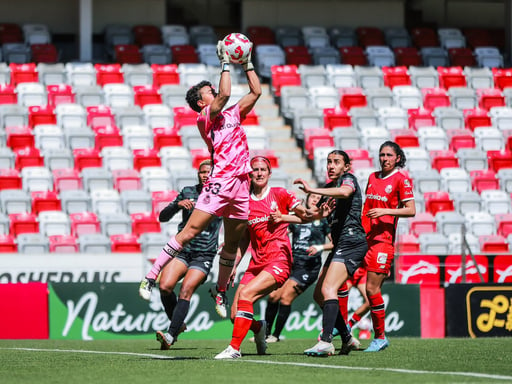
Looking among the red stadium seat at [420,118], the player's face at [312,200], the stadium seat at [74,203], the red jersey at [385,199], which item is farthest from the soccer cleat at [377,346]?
the red stadium seat at [420,118]

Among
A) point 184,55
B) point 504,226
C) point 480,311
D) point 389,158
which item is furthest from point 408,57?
point 389,158

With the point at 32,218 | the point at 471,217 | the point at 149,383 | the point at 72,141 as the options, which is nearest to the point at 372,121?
the point at 471,217

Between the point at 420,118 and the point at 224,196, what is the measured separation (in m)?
14.9

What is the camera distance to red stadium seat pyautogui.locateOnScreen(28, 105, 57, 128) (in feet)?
70.1

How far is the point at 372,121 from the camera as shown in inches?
907

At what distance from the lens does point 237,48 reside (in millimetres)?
9055

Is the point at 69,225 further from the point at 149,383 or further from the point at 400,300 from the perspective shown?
the point at 149,383

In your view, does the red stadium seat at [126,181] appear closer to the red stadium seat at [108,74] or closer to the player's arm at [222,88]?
the red stadium seat at [108,74]

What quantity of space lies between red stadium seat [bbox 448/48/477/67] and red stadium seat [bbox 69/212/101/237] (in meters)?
11.7

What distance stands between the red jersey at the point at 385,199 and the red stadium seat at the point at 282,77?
497 inches

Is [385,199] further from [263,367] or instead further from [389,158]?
[263,367]

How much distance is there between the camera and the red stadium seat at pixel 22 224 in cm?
1828

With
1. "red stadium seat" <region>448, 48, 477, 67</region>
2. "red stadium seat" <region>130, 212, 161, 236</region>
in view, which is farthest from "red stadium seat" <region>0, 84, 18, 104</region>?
"red stadium seat" <region>448, 48, 477, 67</region>

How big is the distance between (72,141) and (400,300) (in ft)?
25.9
